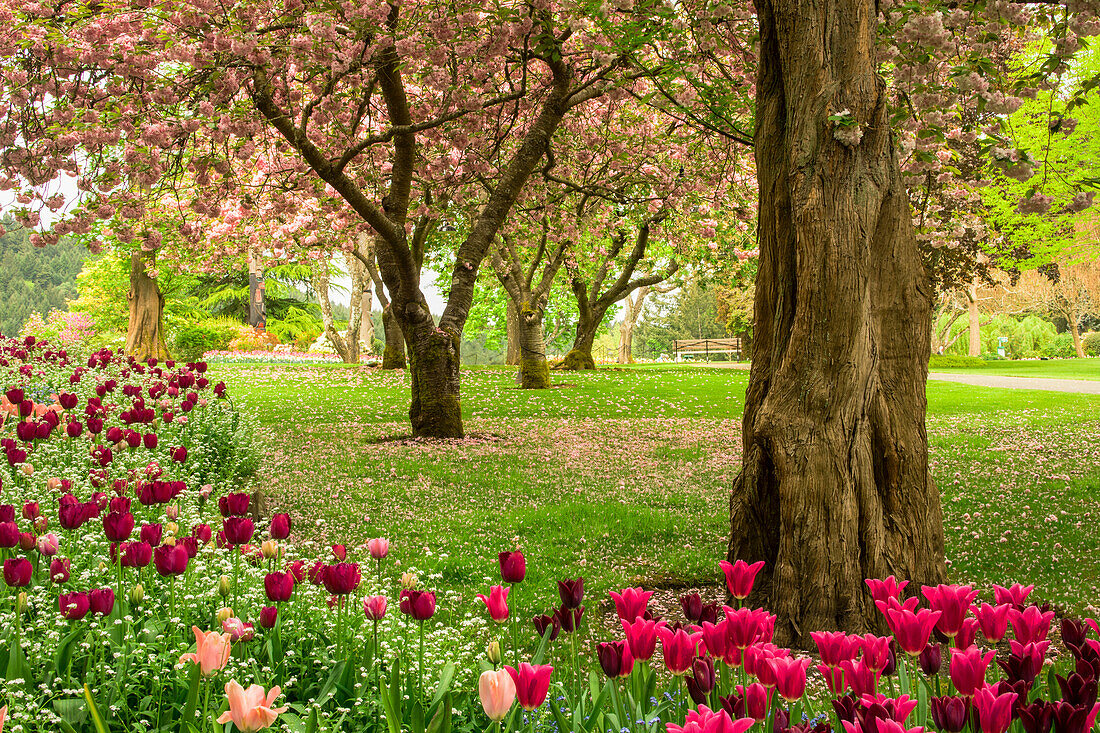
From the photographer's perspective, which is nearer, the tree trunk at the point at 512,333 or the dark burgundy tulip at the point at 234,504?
the dark burgundy tulip at the point at 234,504

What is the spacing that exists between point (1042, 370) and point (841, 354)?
33125 millimetres

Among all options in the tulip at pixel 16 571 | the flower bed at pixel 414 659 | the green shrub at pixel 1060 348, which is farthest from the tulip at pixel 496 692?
the green shrub at pixel 1060 348

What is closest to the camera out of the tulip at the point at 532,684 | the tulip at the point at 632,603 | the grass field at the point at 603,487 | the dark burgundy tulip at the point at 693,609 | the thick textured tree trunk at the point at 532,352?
the tulip at the point at 532,684

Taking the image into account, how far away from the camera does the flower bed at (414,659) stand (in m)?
1.71

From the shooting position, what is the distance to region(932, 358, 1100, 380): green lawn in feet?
93.7

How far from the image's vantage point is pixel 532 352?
20.7 m

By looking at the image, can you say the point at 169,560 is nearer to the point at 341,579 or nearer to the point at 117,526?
the point at 117,526

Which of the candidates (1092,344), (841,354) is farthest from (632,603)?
(1092,344)

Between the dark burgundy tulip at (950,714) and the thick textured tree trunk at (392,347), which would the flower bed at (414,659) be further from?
the thick textured tree trunk at (392,347)

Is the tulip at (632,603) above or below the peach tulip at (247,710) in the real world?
above

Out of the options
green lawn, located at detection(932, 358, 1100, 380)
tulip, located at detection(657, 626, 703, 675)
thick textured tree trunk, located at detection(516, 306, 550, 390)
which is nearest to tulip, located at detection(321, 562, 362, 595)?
→ tulip, located at detection(657, 626, 703, 675)

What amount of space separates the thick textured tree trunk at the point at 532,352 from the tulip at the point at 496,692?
18.5 metres

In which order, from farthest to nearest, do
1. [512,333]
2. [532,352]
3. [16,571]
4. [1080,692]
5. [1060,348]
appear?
[1060,348]
[512,333]
[532,352]
[16,571]
[1080,692]

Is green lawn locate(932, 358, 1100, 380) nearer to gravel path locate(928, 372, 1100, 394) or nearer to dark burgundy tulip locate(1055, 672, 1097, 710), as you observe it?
gravel path locate(928, 372, 1100, 394)
